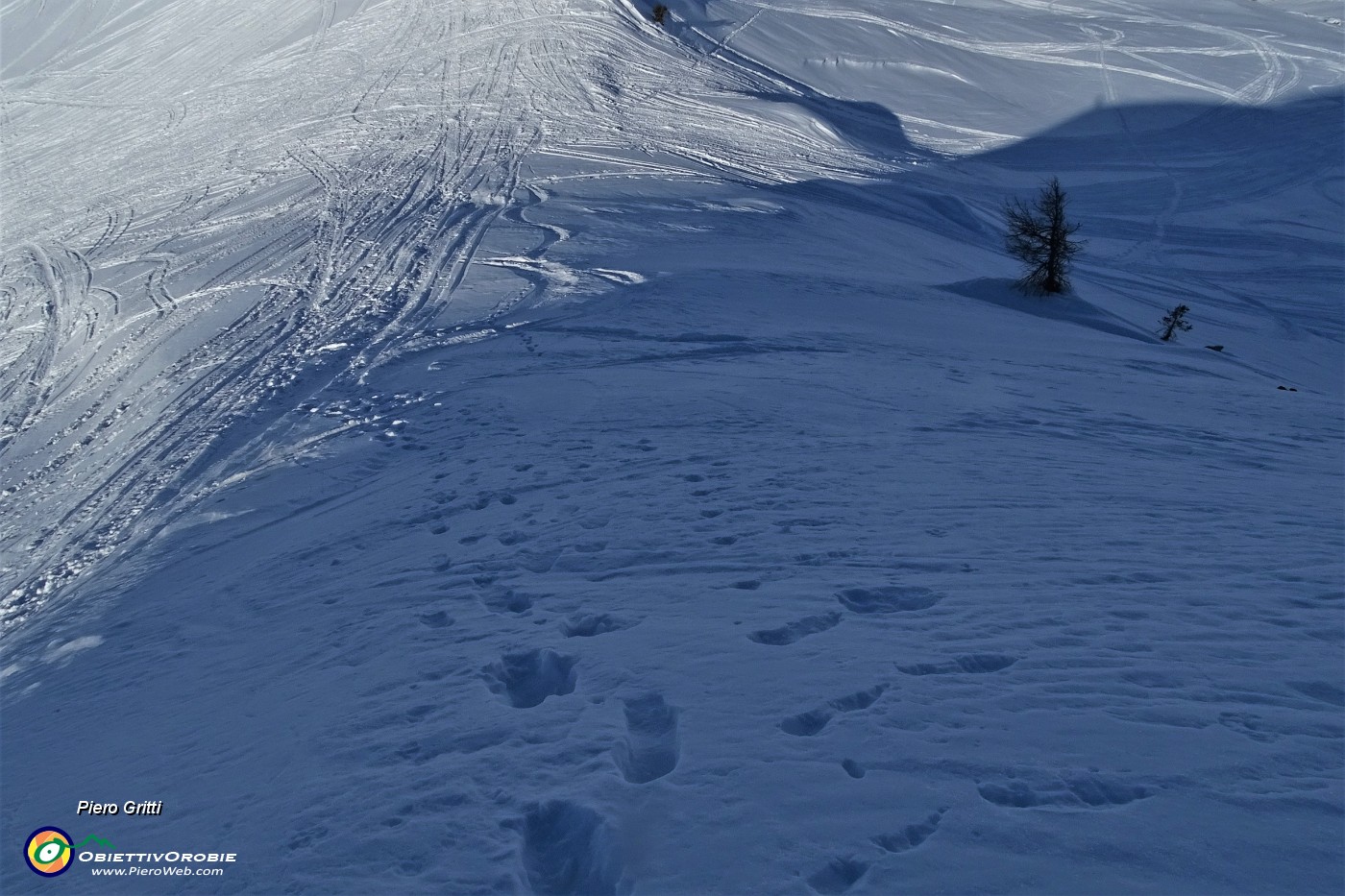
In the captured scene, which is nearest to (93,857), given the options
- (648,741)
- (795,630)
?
(648,741)

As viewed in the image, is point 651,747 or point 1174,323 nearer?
point 651,747

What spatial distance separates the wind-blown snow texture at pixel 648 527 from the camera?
3.45m

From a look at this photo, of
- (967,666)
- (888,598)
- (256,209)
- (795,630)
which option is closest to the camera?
(967,666)

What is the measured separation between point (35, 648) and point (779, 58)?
882 inches

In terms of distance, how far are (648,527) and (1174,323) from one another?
9947 mm

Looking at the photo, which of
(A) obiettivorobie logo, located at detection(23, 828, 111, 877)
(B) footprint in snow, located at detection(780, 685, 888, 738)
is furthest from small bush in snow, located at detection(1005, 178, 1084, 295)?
(A) obiettivorobie logo, located at detection(23, 828, 111, 877)

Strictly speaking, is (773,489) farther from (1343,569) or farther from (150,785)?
(150,785)

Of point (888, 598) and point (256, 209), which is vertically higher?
point (256, 209)

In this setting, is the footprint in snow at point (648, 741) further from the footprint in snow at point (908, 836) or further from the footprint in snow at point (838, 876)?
the footprint in snow at point (908, 836)

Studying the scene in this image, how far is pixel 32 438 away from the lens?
26.8 feet

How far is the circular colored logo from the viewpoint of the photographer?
376cm

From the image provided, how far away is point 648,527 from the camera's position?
595 cm

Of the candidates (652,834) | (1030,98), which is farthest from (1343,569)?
(1030,98)

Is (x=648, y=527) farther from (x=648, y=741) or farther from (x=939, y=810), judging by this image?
(x=939, y=810)
